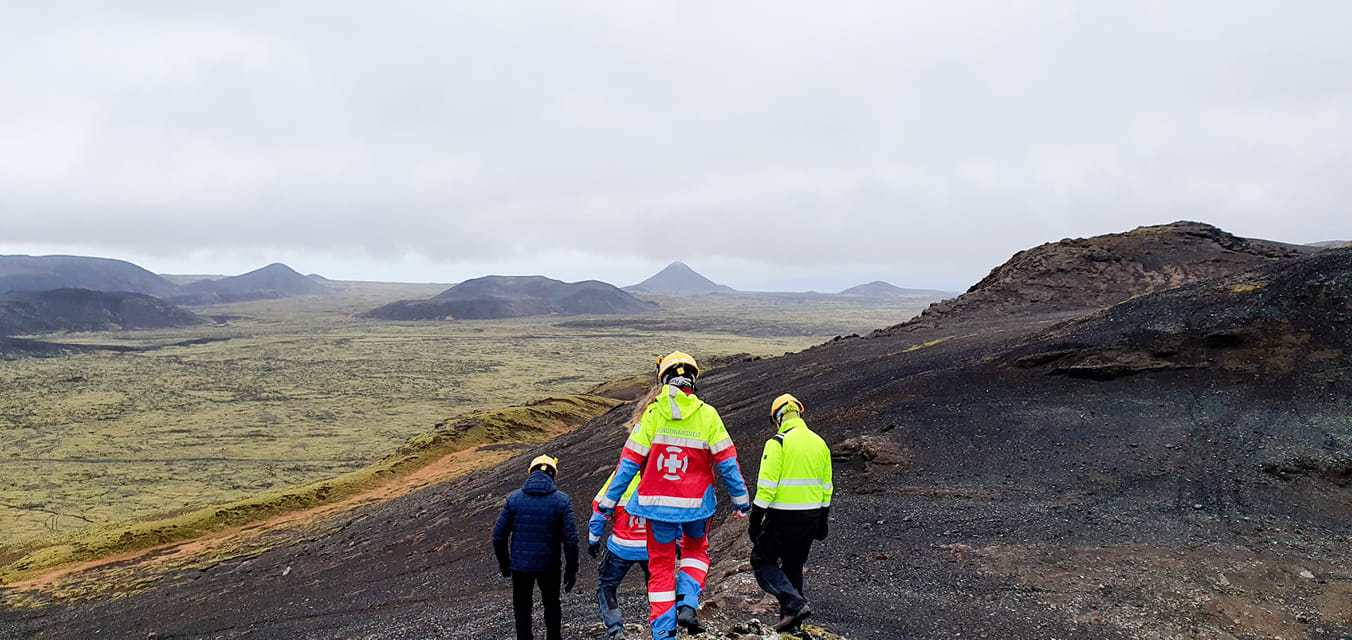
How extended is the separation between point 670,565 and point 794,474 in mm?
1080

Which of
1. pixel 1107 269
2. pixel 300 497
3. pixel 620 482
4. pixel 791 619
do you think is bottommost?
pixel 300 497

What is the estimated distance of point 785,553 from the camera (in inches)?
195

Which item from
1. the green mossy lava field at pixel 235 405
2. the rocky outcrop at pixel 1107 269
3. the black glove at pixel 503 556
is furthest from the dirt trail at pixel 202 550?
the rocky outcrop at pixel 1107 269

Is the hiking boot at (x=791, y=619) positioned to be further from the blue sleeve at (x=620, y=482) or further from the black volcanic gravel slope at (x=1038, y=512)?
the blue sleeve at (x=620, y=482)

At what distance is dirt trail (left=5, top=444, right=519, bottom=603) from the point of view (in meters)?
14.0

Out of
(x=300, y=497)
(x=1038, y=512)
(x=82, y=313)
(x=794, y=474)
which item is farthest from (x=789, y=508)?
(x=82, y=313)

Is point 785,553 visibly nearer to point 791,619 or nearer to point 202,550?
point 791,619

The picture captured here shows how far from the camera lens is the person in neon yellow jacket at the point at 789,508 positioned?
4773 mm

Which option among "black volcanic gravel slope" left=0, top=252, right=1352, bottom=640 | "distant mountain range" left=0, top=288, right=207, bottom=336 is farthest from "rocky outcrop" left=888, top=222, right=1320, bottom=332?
"distant mountain range" left=0, top=288, right=207, bottom=336

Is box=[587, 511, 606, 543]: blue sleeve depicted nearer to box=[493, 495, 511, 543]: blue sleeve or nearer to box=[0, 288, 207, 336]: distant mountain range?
box=[493, 495, 511, 543]: blue sleeve

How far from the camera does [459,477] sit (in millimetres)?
20359

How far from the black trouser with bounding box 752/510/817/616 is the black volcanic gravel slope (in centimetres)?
87

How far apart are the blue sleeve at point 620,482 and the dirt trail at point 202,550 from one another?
14328mm

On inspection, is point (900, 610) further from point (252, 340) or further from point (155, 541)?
point (252, 340)
